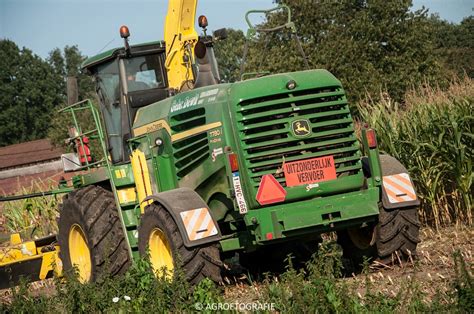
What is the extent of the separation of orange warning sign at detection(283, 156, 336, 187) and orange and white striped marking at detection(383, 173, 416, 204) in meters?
0.71

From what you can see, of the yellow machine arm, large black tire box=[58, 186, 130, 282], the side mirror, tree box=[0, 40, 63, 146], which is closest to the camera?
large black tire box=[58, 186, 130, 282]

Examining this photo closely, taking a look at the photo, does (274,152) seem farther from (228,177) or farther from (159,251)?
(159,251)

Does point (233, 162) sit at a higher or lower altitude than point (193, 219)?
higher

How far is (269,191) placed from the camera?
813 centimetres

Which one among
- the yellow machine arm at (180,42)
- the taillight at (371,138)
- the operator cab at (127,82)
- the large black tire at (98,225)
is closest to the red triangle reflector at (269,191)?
the taillight at (371,138)

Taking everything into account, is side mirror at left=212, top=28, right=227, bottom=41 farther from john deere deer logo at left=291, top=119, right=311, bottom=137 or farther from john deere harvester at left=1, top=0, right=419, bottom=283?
john deere deer logo at left=291, top=119, right=311, bottom=137

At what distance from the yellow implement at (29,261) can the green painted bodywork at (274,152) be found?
2.63 metres

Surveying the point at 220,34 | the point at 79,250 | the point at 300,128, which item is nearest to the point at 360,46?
the point at 220,34

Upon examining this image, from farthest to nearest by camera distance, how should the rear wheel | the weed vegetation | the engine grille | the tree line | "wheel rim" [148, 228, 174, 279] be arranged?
1. the tree line
2. the rear wheel
3. "wheel rim" [148, 228, 174, 279]
4. the engine grille
5. the weed vegetation

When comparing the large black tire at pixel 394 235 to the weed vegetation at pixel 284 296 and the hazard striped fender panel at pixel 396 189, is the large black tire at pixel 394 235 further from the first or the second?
the weed vegetation at pixel 284 296

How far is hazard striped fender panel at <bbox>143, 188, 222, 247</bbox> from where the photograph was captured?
8117mm

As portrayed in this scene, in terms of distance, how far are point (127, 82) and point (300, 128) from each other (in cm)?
283

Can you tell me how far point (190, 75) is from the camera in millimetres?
10125

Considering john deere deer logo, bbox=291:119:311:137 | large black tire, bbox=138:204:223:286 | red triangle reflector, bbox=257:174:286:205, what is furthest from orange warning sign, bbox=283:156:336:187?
large black tire, bbox=138:204:223:286
